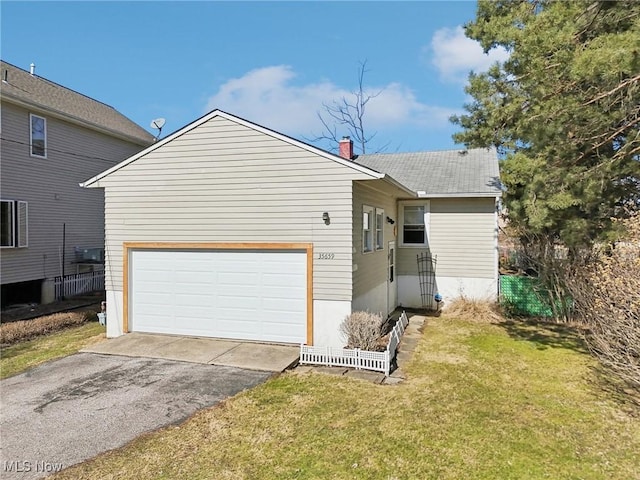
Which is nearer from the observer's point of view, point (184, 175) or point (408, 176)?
point (184, 175)

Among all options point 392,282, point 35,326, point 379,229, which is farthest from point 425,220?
point 35,326

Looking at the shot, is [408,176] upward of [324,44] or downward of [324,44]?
downward

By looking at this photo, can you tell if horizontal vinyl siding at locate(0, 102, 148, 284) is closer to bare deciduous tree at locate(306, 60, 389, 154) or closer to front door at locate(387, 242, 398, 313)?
front door at locate(387, 242, 398, 313)

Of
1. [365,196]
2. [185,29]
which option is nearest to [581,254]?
[365,196]

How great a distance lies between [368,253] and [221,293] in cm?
354

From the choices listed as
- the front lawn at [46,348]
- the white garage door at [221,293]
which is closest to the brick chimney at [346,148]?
the white garage door at [221,293]

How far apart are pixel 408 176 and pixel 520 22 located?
21.3ft

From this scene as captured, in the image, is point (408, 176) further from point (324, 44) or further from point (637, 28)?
point (637, 28)

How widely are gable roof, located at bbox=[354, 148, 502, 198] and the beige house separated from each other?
3.76m

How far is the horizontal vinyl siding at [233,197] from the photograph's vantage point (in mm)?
8023

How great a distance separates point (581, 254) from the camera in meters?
9.52

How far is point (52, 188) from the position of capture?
13.7 metres

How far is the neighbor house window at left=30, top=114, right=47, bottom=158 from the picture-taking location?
42.7 feet

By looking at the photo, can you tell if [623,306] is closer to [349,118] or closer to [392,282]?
[392,282]
